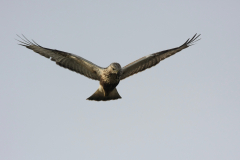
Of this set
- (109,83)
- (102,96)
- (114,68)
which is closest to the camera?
(114,68)

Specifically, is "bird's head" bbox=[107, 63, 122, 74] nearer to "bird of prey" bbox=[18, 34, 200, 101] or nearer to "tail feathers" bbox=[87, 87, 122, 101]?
"bird of prey" bbox=[18, 34, 200, 101]

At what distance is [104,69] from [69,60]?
113 cm

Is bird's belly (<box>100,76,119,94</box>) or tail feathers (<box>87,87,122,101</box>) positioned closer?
bird's belly (<box>100,76,119,94</box>)

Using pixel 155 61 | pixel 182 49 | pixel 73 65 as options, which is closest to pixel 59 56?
pixel 73 65

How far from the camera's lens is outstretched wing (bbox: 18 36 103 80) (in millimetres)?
10533

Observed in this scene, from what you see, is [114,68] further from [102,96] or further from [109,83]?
[102,96]

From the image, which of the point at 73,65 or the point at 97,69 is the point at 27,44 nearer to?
the point at 73,65

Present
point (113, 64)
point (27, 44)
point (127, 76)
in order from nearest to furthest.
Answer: point (113, 64) < point (27, 44) < point (127, 76)

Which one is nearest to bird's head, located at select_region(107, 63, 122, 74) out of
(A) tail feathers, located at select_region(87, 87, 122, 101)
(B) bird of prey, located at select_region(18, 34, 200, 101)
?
(B) bird of prey, located at select_region(18, 34, 200, 101)

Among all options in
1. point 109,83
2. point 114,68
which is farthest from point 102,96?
point 114,68

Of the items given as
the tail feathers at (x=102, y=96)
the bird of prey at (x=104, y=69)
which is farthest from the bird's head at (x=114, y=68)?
the tail feathers at (x=102, y=96)

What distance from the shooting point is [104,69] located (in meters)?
10.5

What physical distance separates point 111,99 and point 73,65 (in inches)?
64.6

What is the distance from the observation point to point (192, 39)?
11.6 meters
